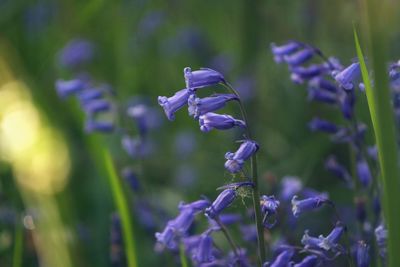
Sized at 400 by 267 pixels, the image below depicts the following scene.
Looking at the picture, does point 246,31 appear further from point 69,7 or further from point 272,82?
point 69,7

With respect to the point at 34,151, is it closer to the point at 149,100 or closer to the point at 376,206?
the point at 376,206

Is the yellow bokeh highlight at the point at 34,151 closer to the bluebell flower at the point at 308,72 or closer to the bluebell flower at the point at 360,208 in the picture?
the bluebell flower at the point at 308,72

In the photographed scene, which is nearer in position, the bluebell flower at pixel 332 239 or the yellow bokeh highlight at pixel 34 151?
the bluebell flower at pixel 332 239

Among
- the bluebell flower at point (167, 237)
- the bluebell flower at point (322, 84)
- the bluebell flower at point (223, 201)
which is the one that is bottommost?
the bluebell flower at point (167, 237)

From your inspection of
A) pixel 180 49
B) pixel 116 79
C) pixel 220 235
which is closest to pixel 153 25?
pixel 180 49

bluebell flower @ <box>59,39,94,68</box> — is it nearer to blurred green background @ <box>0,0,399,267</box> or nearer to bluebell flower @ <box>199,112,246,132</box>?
blurred green background @ <box>0,0,399,267</box>

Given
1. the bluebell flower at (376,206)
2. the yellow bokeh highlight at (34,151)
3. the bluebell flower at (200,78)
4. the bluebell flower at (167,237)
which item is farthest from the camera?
the yellow bokeh highlight at (34,151)

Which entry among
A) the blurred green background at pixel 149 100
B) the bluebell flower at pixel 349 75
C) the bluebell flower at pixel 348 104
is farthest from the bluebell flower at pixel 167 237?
the bluebell flower at pixel 348 104
